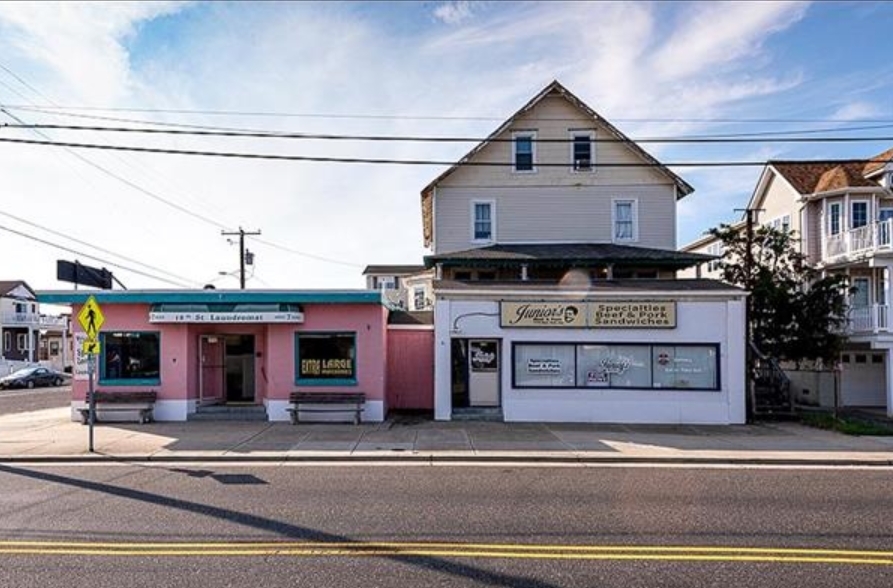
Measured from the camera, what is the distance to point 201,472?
33.6 ft

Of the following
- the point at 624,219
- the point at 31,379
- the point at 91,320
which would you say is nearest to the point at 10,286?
the point at 31,379

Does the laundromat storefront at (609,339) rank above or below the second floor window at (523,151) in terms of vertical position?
below

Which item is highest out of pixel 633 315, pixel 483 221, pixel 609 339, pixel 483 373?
pixel 483 221

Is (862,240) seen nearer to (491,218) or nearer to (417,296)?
(491,218)

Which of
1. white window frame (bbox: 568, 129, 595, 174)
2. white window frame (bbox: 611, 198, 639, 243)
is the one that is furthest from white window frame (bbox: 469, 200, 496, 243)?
white window frame (bbox: 611, 198, 639, 243)

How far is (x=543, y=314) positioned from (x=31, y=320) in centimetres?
5750

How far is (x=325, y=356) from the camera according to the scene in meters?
16.9

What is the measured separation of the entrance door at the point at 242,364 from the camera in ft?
60.3

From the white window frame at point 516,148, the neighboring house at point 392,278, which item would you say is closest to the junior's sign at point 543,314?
the white window frame at point 516,148

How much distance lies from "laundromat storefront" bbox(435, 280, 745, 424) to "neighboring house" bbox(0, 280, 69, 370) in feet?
165

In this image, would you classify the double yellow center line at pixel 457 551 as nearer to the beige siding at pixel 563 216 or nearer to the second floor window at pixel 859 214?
the beige siding at pixel 563 216

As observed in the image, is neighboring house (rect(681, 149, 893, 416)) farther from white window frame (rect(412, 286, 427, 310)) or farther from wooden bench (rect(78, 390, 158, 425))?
white window frame (rect(412, 286, 427, 310))

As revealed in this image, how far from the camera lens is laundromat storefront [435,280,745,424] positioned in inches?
653

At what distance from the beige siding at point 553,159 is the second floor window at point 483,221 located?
2.95 feet
